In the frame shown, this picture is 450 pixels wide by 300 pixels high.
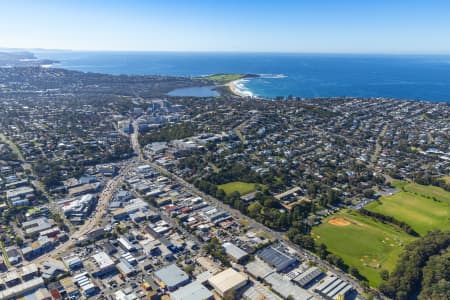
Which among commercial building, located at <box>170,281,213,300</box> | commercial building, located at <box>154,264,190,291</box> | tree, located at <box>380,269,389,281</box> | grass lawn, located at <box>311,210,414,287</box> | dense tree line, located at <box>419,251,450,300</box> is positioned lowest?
grass lawn, located at <box>311,210,414,287</box>

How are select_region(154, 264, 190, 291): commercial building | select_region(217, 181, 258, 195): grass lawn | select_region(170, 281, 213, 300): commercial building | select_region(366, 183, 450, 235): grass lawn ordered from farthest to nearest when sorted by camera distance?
select_region(217, 181, 258, 195): grass lawn < select_region(366, 183, 450, 235): grass lawn < select_region(154, 264, 190, 291): commercial building < select_region(170, 281, 213, 300): commercial building

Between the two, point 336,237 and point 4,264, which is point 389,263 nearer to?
point 336,237

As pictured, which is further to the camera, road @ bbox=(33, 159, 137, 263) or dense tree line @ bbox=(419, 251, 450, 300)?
road @ bbox=(33, 159, 137, 263)

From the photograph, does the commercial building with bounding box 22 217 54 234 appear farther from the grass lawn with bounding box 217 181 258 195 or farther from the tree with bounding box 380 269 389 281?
the tree with bounding box 380 269 389 281

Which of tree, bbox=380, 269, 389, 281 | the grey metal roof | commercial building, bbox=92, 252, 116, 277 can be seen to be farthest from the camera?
commercial building, bbox=92, 252, 116, 277

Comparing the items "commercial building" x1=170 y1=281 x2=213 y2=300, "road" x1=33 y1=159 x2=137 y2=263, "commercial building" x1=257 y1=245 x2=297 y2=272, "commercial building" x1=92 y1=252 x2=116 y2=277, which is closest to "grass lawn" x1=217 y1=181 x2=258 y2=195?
"commercial building" x1=257 y1=245 x2=297 y2=272

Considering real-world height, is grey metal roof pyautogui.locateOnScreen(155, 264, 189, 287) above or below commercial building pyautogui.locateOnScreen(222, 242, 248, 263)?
below

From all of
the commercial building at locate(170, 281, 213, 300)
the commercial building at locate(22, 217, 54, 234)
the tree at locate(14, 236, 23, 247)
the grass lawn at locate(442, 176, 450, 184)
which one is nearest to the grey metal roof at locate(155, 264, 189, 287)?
the commercial building at locate(170, 281, 213, 300)

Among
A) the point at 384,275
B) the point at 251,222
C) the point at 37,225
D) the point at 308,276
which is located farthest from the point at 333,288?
the point at 37,225

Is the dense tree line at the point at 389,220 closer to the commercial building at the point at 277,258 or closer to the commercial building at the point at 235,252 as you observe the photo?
the commercial building at the point at 277,258
